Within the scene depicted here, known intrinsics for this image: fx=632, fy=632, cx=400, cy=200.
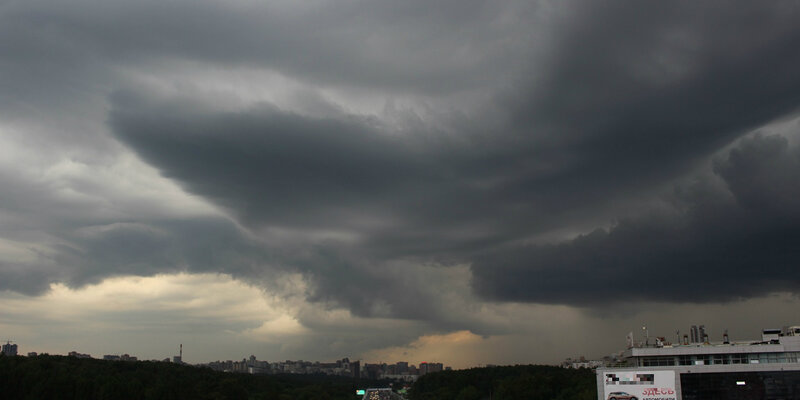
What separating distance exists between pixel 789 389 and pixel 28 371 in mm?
137839

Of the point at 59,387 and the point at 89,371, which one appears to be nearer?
the point at 59,387

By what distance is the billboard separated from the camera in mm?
91188

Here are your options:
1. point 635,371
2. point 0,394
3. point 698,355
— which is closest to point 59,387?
point 0,394

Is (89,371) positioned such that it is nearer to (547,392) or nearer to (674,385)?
(547,392)

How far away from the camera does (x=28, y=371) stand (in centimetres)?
13075

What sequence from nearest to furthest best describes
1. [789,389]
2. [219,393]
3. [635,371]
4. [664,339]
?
[789,389]
[635,371]
[664,339]
[219,393]

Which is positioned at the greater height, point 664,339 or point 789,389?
point 664,339

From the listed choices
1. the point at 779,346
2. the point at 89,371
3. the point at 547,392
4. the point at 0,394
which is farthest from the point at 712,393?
the point at 89,371

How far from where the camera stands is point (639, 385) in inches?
3644

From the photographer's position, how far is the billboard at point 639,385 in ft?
299

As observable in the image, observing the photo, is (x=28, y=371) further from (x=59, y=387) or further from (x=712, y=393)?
A: (x=712, y=393)

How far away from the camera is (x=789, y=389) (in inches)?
3410

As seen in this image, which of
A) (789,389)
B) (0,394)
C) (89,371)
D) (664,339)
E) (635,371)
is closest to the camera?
(789,389)

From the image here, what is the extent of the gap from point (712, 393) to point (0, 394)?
12659 centimetres
